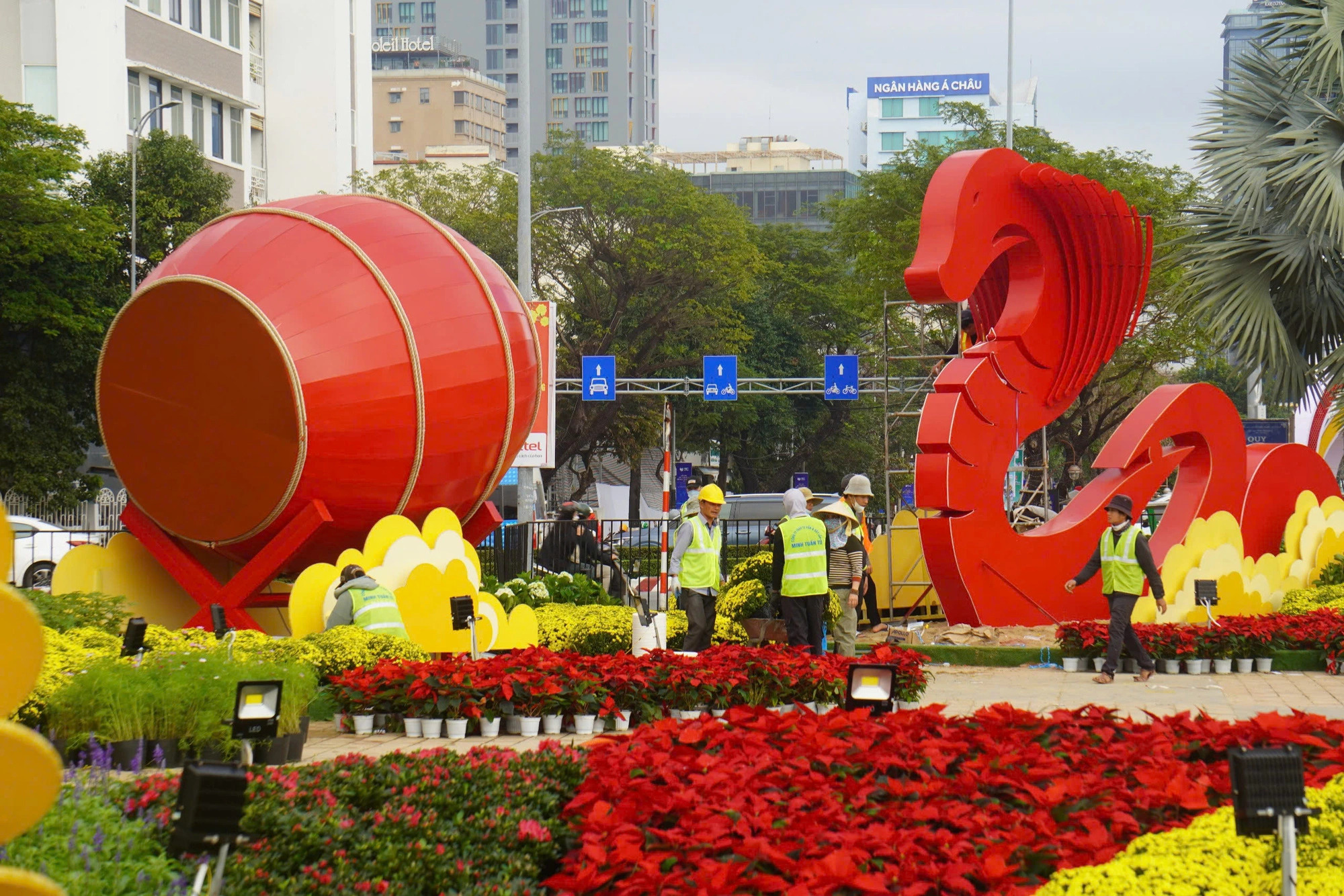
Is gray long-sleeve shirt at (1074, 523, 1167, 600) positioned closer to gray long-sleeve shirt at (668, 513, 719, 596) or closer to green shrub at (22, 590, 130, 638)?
gray long-sleeve shirt at (668, 513, 719, 596)

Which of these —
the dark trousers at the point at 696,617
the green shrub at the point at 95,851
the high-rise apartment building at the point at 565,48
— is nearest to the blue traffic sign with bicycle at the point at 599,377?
the dark trousers at the point at 696,617

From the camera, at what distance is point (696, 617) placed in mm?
13750

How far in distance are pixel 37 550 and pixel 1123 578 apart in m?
21.1

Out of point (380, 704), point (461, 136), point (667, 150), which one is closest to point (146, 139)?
point (380, 704)

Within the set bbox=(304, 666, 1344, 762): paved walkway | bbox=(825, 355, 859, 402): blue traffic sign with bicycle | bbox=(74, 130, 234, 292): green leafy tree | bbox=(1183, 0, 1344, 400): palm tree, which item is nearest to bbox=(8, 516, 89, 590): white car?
bbox=(74, 130, 234, 292): green leafy tree

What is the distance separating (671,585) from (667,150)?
110874 mm

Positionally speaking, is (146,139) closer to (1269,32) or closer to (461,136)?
(1269,32)

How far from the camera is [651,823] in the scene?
6059mm

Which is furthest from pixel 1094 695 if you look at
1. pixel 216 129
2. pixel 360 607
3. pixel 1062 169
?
pixel 216 129

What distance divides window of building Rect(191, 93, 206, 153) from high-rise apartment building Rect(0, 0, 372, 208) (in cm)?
5

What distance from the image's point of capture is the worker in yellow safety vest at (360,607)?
36.0ft

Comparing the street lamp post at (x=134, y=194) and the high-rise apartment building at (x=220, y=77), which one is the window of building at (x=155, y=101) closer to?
the high-rise apartment building at (x=220, y=77)

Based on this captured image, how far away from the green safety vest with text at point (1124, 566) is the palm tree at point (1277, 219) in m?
4.84

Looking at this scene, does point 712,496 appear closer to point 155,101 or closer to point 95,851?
point 95,851
